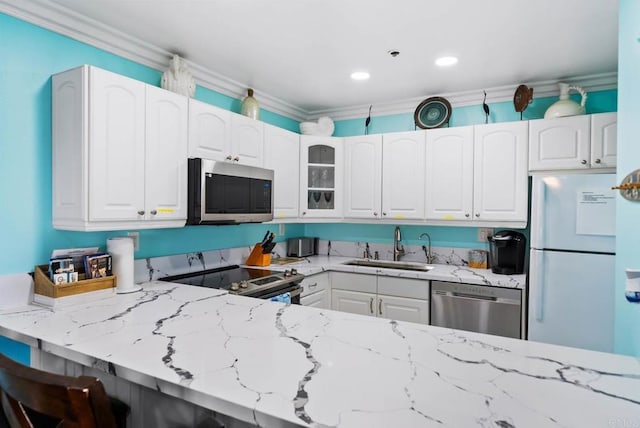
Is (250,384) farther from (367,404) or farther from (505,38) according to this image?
(505,38)

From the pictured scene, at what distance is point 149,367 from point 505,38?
2527 millimetres

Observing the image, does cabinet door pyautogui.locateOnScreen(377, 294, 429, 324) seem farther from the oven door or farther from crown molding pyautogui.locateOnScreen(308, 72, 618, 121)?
crown molding pyautogui.locateOnScreen(308, 72, 618, 121)

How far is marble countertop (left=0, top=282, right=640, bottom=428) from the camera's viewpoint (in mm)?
870

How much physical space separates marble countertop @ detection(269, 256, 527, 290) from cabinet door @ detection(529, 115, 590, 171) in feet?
2.90

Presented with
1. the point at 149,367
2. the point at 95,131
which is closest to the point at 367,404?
the point at 149,367

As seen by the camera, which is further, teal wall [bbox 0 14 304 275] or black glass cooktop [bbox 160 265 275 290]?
black glass cooktop [bbox 160 265 275 290]

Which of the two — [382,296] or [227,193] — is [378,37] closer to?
[227,193]

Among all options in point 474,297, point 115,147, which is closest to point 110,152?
point 115,147

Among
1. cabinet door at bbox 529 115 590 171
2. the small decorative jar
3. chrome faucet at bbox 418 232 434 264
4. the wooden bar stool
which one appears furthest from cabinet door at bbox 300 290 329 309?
the wooden bar stool

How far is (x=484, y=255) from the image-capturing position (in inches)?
126

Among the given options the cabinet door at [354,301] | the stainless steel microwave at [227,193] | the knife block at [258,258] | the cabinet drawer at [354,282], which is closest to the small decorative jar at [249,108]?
the stainless steel microwave at [227,193]

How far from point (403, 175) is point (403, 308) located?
1174mm

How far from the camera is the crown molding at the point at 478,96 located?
283 centimetres

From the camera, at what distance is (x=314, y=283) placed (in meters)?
3.16
